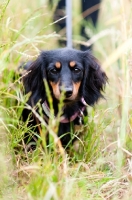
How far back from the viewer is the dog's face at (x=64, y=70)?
2477 millimetres

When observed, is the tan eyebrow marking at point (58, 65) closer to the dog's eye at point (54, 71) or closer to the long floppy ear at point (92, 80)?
the dog's eye at point (54, 71)

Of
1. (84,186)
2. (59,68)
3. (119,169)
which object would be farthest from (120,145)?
(59,68)

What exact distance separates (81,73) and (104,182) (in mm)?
737

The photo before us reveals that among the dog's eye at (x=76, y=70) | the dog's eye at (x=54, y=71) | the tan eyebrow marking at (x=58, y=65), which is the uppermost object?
the tan eyebrow marking at (x=58, y=65)

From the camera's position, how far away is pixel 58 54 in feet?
8.57

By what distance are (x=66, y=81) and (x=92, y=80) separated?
34cm

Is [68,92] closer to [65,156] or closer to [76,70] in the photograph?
[76,70]

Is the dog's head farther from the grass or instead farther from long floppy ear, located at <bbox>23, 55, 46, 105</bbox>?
the grass

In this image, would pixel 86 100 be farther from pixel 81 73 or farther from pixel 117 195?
pixel 117 195

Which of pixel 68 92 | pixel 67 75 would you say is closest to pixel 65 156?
pixel 68 92

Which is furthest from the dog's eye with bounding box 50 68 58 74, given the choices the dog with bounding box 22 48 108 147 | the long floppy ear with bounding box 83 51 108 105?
the long floppy ear with bounding box 83 51 108 105

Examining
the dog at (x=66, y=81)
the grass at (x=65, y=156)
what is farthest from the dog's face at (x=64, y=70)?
the grass at (x=65, y=156)

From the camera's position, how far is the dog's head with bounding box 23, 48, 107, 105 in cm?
252

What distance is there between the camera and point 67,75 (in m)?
2.51
